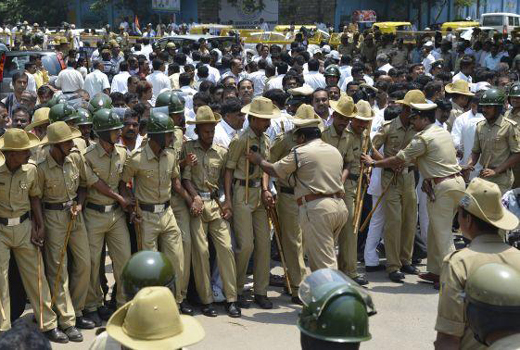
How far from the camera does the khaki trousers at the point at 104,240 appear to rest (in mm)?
7035

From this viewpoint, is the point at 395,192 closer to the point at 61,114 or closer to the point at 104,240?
the point at 104,240

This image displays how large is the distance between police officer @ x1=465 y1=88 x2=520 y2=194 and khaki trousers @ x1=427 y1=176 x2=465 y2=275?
754 millimetres

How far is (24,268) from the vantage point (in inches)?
261

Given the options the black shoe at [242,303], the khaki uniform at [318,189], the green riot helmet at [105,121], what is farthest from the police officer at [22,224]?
the khaki uniform at [318,189]

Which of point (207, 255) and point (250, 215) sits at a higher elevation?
point (250, 215)

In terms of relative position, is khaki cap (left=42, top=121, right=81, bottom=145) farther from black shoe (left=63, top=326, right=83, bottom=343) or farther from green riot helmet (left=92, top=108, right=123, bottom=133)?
black shoe (left=63, top=326, right=83, bottom=343)

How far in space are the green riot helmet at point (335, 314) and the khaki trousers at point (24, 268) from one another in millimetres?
4078

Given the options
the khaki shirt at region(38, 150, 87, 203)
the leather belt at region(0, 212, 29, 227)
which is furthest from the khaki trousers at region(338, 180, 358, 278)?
the leather belt at region(0, 212, 29, 227)

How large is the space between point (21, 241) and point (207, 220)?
1.77 metres

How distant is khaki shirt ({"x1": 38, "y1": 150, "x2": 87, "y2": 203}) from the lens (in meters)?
6.70

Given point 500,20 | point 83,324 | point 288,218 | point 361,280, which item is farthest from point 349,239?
point 500,20

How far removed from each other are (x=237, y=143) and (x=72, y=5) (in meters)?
42.6

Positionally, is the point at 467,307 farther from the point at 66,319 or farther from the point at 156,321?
the point at 66,319

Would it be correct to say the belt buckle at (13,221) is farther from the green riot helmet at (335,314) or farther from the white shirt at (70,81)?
the white shirt at (70,81)
